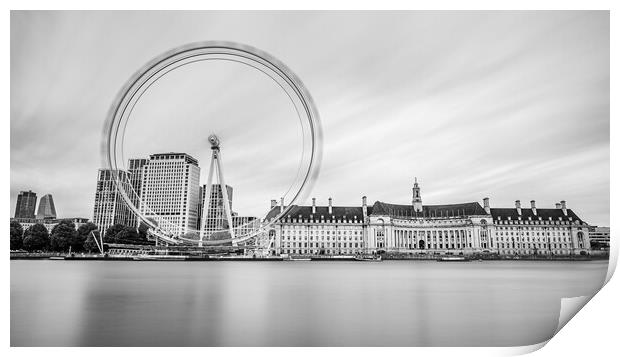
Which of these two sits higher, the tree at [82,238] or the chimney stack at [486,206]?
the chimney stack at [486,206]

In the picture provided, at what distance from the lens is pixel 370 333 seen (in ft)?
21.1

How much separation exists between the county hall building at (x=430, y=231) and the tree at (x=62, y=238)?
2113 cm

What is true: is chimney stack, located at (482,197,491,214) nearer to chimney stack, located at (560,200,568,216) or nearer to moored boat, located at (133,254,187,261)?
chimney stack, located at (560,200,568,216)

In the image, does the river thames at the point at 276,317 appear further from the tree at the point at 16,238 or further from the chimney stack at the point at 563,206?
the chimney stack at the point at 563,206

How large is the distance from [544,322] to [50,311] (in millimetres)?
8662

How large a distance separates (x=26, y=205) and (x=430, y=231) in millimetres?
44729

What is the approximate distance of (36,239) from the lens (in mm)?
35312

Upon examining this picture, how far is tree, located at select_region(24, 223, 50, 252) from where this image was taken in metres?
34.9

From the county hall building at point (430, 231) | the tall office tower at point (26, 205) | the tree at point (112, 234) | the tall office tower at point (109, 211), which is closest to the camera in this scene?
the tall office tower at point (26, 205)

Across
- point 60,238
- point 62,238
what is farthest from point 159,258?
point 60,238

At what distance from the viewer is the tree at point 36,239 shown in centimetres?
3494

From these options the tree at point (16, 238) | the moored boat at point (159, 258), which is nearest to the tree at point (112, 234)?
the moored boat at point (159, 258)

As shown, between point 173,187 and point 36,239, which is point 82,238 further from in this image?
point 173,187
